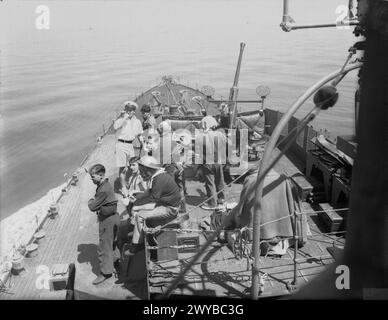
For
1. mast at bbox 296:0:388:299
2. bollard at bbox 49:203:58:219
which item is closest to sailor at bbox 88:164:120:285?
mast at bbox 296:0:388:299

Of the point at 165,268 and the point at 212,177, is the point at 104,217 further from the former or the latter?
the point at 212,177

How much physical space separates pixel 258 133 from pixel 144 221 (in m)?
5.97

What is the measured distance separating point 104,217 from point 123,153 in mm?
2450

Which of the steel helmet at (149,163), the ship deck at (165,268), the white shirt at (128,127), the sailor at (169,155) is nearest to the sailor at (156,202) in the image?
the steel helmet at (149,163)

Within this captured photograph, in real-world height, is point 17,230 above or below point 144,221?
below

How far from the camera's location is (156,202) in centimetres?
568

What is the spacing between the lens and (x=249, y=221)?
482 cm

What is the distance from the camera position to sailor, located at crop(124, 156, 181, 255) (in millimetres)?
5462

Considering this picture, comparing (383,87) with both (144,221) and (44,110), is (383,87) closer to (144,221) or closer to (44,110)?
(144,221)

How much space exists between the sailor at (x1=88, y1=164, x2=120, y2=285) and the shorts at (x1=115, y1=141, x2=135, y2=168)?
216cm

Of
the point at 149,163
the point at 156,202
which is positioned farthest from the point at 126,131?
the point at 156,202

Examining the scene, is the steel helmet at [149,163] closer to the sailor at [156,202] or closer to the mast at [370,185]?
the sailor at [156,202]

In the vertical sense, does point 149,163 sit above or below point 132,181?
above
